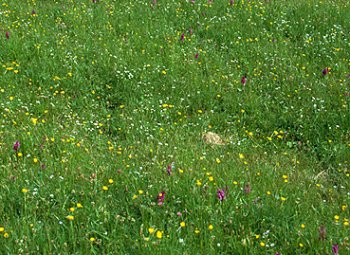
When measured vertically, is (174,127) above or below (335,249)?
below

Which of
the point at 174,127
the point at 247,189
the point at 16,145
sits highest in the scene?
the point at 16,145

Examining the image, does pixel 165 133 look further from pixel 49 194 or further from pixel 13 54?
pixel 13 54

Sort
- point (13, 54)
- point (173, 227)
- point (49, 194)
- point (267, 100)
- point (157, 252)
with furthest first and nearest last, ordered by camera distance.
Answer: point (13, 54), point (267, 100), point (49, 194), point (173, 227), point (157, 252)

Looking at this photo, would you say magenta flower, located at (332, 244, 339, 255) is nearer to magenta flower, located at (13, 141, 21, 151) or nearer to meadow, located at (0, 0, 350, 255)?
meadow, located at (0, 0, 350, 255)

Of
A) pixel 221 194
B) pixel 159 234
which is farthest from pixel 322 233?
pixel 159 234

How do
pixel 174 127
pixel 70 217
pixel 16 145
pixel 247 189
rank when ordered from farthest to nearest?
pixel 174 127 < pixel 16 145 < pixel 247 189 < pixel 70 217

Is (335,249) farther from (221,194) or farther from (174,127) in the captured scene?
(174,127)

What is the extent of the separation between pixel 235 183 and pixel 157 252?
137 centimetres

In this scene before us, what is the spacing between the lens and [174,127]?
7.12 meters

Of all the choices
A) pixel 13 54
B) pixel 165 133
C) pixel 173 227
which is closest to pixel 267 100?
pixel 165 133

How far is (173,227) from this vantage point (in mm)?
4941

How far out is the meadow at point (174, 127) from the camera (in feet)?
16.2

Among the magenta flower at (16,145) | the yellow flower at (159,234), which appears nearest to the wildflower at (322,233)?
the yellow flower at (159,234)

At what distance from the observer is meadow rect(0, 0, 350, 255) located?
494cm
